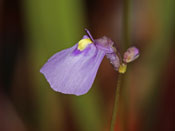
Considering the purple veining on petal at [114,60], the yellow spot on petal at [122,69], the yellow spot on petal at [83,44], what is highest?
the yellow spot on petal at [83,44]

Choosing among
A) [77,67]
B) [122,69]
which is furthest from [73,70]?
[122,69]

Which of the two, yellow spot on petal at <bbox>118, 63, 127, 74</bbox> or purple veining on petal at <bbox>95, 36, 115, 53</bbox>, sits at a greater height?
purple veining on petal at <bbox>95, 36, 115, 53</bbox>

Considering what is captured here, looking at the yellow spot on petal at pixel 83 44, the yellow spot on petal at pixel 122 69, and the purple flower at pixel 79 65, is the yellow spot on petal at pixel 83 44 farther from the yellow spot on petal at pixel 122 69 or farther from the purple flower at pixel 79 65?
the yellow spot on petal at pixel 122 69

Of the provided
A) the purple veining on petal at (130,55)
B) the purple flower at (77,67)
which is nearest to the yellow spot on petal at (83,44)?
the purple flower at (77,67)

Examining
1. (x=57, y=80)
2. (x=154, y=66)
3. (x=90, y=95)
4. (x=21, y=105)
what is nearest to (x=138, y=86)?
(x=154, y=66)

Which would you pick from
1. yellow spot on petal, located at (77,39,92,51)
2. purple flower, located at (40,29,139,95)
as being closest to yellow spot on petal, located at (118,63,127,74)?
purple flower, located at (40,29,139,95)

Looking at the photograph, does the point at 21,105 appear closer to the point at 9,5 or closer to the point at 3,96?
the point at 3,96

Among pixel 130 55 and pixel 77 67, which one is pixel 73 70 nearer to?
pixel 77 67

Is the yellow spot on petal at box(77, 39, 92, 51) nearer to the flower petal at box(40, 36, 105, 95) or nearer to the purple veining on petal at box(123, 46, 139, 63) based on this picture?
the flower petal at box(40, 36, 105, 95)
